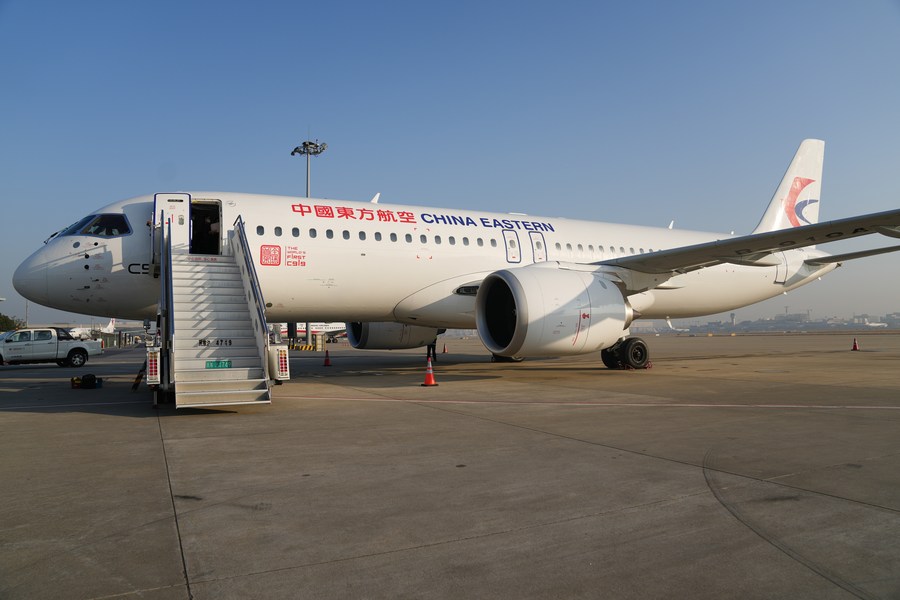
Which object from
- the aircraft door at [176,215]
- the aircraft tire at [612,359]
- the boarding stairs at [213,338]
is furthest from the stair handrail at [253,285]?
the aircraft tire at [612,359]

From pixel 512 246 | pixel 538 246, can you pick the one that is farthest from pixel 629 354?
pixel 512 246

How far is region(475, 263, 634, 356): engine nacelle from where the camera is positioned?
11.1 metres

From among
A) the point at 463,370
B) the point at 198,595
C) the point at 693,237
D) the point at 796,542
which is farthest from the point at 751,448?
the point at 693,237

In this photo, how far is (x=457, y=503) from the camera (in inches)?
155

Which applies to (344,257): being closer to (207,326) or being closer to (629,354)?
(207,326)

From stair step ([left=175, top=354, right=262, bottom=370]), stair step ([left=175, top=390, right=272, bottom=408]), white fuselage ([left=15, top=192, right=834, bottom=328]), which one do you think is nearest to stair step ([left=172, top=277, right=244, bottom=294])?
white fuselage ([left=15, top=192, right=834, bottom=328])

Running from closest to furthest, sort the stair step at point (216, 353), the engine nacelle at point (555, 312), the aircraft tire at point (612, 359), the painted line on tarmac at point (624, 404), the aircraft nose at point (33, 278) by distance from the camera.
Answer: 1. the painted line on tarmac at point (624, 404)
2. the stair step at point (216, 353)
3. the aircraft nose at point (33, 278)
4. the engine nacelle at point (555, 312)
5. the aircraft tire at point (612, 359)

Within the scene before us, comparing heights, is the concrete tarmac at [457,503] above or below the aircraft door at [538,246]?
below

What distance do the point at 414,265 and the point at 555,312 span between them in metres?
3.46

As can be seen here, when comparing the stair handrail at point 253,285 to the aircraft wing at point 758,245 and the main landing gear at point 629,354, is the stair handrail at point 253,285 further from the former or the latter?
the main landing gear at point 629,354

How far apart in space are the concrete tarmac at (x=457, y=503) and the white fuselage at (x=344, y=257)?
387 cm

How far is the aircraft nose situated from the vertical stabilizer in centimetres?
1888

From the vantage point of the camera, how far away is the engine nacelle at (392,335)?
16250 mm

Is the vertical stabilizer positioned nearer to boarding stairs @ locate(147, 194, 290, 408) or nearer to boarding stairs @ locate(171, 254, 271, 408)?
boarding stairs @ locate(147, 194, 290, 408)
